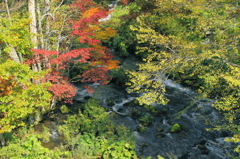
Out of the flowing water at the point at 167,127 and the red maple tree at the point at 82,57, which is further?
the red maple tree at the point at 82,57

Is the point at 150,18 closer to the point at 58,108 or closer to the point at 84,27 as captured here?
the point at 84,27

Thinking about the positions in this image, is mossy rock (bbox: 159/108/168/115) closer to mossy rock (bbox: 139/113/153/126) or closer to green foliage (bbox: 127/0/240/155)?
mossy rock (bbox: 139/113/153/126)

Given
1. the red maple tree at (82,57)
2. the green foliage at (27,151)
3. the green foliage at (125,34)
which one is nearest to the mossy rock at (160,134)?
the red maple tree at (82,57)

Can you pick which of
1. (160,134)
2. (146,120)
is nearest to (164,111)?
(146,120)

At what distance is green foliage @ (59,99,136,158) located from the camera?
6.52 m

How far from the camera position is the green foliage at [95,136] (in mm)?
6520

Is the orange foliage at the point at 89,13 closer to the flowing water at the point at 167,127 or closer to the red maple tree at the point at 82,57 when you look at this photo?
the red maple tree at the point at 82,57

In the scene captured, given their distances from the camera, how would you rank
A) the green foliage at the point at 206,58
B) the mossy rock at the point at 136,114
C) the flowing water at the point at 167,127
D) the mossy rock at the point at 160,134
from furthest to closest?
the mossy rock at the point at 136,114 < the mossy rock at the point at 160,134 < the flowing water at the point at 167,127 < the green foliage at the point at 206,58

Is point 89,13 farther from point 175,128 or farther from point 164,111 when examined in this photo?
point 175,128

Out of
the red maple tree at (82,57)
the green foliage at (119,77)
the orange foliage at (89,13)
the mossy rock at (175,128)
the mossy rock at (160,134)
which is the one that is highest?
the orange foliage at (89,13)

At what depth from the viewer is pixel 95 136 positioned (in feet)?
27.3

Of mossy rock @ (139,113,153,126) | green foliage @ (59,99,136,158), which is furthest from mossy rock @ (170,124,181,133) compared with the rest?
green foliage @ (59,99,136,158)

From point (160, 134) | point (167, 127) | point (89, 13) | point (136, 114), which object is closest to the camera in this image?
point (160, 134)

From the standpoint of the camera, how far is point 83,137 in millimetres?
7285
